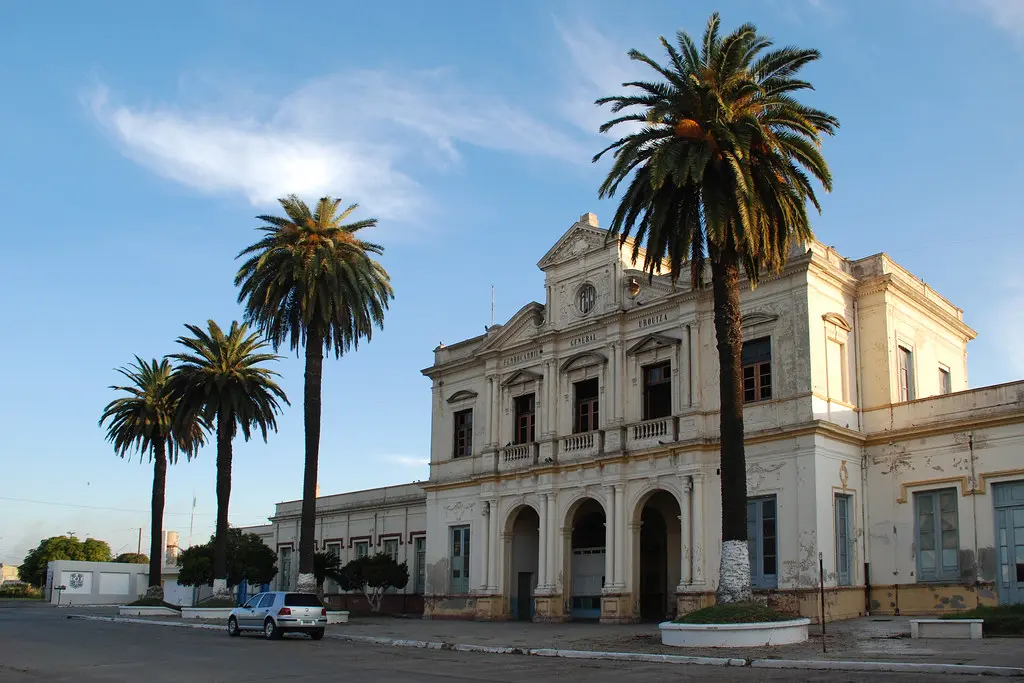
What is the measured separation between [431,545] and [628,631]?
1509 centimetres

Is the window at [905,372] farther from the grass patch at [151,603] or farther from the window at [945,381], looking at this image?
the grass patch at [151,603]

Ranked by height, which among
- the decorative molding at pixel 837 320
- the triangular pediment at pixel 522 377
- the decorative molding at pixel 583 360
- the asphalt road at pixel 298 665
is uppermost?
the decorative molding at pixel 837 320

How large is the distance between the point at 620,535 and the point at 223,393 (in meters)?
21.4

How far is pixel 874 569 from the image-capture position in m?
30.8

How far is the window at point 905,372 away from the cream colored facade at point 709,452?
66 mm

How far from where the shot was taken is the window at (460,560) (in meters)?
41.6

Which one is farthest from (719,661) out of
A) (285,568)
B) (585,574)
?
(285,568)

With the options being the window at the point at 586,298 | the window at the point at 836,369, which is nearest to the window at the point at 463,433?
the window at the point at 586,298

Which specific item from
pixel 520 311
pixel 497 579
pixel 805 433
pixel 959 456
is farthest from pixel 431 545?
pixel 959 456

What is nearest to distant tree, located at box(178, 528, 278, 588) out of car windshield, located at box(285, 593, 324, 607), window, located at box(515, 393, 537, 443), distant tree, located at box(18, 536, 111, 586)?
window, located at box(515, 393, 537, 443)

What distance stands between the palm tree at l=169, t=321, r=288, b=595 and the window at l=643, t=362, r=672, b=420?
2051 cm

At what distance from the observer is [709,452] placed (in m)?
32.5

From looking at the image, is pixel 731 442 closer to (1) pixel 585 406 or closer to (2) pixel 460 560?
(1) pixel 585 406

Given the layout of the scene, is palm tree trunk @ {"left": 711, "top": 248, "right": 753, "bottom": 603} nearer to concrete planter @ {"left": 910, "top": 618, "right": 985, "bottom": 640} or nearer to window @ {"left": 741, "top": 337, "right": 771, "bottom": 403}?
concrete planter @ {"left": 910, "top": 618, "right": 985, "bottom": 640}
